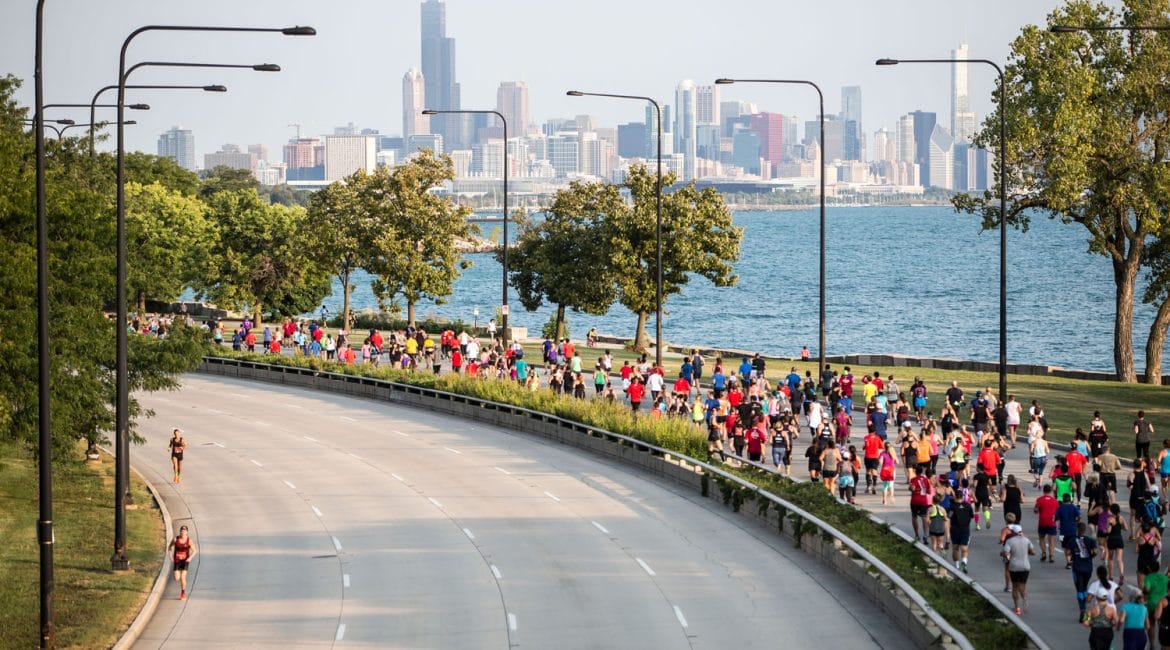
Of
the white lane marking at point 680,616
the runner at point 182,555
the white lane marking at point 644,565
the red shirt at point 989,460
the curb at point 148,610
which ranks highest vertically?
the red shirt at point 989,460

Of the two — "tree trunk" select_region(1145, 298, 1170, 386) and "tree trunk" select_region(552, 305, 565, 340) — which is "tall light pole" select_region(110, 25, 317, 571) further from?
"tree trunk" select_region(552, 305, 565, 340)

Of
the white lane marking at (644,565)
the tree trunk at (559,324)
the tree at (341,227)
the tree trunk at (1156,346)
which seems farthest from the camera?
the tree trunk at (559,324)

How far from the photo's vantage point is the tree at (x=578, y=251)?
70.6 m

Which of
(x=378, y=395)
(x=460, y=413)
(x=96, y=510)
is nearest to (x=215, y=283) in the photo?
(x=378, y=395)

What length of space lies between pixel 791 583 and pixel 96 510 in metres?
17.1

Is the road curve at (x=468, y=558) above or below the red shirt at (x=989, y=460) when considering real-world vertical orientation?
below

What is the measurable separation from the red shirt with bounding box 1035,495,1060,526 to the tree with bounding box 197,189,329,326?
60729 millimetres

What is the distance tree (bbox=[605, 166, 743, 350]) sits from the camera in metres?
67.4

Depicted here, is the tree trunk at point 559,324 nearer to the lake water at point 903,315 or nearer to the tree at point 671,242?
the tree at point 671,242

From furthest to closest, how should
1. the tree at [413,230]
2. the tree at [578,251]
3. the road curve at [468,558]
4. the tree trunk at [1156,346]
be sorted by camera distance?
the tree at [578,251] < the tree at [413,230] < the tree trunk at [1156,346] < the road curve at [468,558]

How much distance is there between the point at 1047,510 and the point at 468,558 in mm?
10443

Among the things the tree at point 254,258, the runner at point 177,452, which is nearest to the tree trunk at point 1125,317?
the runner at point 177,452

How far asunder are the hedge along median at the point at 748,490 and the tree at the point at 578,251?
14.6m

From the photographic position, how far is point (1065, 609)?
23719mm
